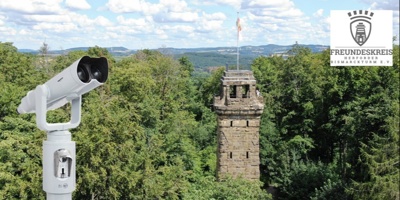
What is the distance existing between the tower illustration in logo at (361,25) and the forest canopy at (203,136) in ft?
10.7

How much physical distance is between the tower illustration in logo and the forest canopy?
3255mm

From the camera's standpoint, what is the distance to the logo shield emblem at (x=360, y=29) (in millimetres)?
23450

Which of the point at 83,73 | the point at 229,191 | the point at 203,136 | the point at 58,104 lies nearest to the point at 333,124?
the point at 203,136

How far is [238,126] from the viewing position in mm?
22500

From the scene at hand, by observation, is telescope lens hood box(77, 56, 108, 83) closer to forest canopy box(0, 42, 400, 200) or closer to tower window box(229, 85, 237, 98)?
forest canopy box(0, 42, 400, 200)

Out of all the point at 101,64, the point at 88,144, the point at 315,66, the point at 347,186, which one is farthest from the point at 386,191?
the point at 315,66

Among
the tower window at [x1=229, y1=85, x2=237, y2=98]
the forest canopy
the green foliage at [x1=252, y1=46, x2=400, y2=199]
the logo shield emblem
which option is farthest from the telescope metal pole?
the logo shield emblem

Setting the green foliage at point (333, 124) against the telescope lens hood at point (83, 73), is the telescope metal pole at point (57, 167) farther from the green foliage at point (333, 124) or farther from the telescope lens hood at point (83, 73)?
the green foliage at point (333, 124)

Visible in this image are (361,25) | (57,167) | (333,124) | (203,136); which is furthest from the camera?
(203,136)

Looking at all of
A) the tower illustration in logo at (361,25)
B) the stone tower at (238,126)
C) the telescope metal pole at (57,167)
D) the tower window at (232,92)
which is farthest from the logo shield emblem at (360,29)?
the telescope metal pole at (57,167)

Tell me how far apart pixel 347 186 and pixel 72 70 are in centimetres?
1951

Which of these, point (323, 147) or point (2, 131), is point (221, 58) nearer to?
point (323, 147)

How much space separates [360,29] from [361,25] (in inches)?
10.2

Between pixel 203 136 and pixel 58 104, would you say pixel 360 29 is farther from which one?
pixel 58 104
